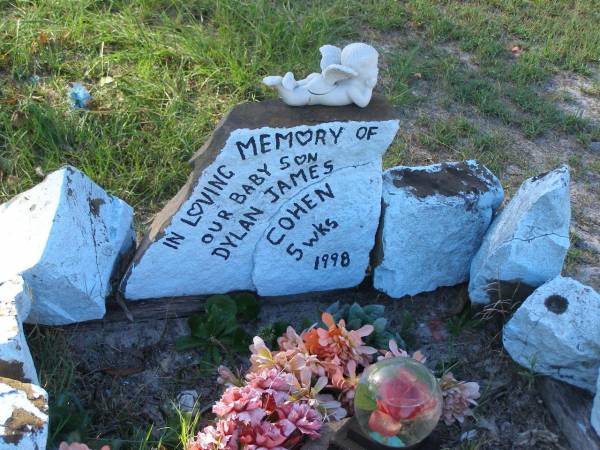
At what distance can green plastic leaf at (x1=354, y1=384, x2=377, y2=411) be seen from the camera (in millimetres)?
1947

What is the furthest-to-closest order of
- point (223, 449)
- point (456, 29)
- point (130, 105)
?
point (456, 29)
point (130, 105)
point (223, 449)

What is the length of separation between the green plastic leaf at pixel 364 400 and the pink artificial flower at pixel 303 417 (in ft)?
0.44

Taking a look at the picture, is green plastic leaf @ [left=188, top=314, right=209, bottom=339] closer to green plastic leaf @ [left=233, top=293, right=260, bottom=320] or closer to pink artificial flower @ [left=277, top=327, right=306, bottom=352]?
green plastic leaf @ [left=233, top=293, right=260, bottom=320]

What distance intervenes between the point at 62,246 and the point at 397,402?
47.0 inches

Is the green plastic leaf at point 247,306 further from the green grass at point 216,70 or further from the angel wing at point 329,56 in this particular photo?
the angel wing at point 329,56

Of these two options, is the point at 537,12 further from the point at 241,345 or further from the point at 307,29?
the point at 241,345

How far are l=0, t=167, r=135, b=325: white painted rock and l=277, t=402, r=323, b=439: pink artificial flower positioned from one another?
2.68 feet

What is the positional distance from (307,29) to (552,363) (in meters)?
2.47

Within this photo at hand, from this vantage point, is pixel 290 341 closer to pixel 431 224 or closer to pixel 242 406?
pixel 242 406

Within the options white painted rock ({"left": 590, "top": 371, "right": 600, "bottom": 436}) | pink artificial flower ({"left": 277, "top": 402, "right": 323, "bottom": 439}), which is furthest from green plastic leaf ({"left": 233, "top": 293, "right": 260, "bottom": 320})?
white painted rock ({"left": 590, "top": 371, "right": 600, "bottom": 436})

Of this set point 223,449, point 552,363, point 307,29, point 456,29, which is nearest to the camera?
point 223,449

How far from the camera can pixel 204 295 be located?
8.91 ft

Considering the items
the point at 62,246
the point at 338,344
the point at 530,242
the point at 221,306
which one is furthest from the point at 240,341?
the point at 530,242

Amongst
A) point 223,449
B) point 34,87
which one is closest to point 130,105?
point 34,87
